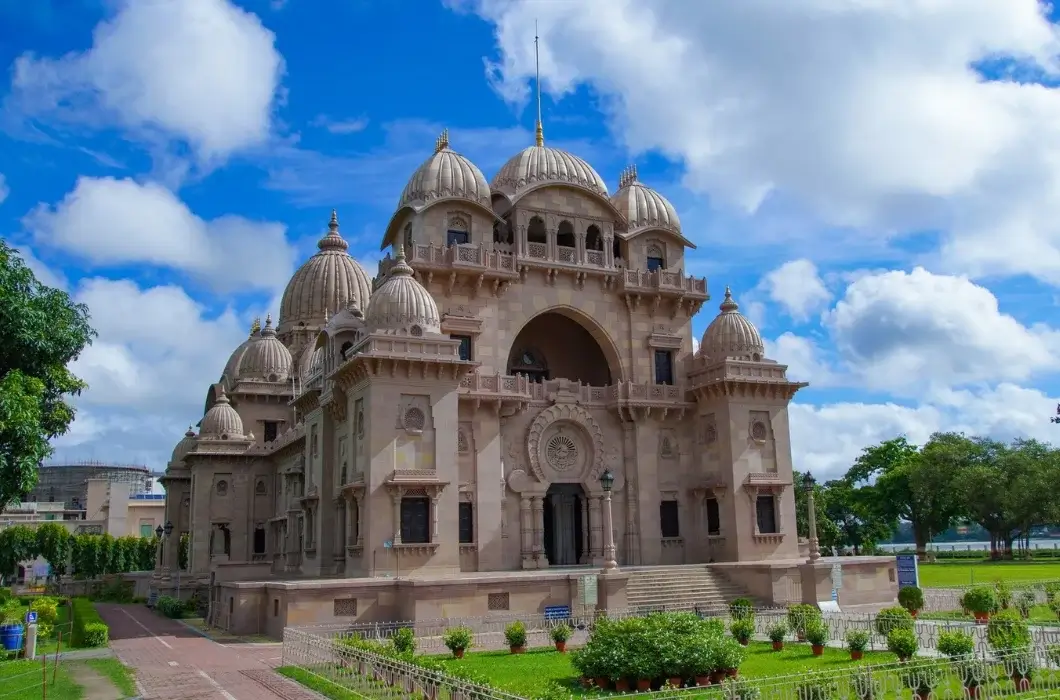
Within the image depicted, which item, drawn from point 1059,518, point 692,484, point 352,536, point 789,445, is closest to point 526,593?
point 352,536

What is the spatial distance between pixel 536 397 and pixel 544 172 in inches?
401

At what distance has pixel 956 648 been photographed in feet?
59.3

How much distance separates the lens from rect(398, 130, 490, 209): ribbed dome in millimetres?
39469

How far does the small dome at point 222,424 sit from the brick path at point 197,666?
62.6ft

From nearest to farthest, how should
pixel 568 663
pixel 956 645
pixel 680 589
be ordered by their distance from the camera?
pixel 956 645, pixel 568 663, pixel 680 589

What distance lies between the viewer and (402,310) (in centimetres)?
3391

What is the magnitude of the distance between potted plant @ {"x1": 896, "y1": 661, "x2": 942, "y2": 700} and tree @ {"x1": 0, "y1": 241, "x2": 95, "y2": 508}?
2007cm

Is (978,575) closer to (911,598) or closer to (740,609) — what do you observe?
(911,598)

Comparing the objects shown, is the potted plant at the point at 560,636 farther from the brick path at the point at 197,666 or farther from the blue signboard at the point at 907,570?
the blue signboard at the point at 907,570

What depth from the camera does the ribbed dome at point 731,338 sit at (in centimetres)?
4100

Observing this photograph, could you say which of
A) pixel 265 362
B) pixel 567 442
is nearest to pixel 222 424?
pixel 265 362

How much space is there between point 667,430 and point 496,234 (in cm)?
1149

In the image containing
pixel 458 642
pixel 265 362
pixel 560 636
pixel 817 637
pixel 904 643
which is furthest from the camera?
pixel 265 362

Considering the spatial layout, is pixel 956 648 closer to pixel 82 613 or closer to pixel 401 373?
pixel 401 373
